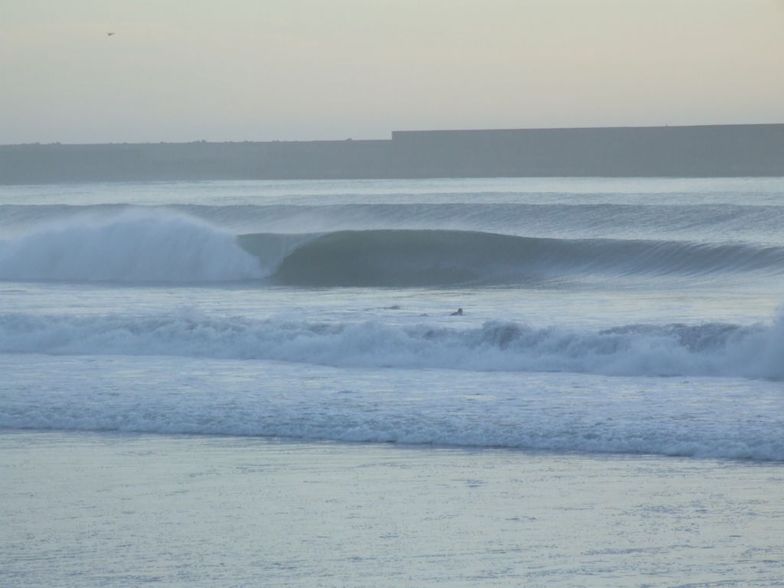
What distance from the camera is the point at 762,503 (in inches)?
257

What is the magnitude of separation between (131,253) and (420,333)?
11991 mm

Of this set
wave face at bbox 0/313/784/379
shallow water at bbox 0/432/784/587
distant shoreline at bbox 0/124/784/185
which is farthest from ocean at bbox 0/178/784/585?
distant shoreline at bbox 0/124/784/185

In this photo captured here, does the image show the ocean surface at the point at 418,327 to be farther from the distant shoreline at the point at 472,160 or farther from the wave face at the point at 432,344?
the distant shoreline at the point at 472,160

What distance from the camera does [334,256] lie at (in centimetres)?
2303

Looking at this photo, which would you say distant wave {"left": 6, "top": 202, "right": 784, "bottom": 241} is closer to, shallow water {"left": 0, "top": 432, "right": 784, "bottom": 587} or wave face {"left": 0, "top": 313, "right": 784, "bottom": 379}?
wave face {"left": 0, "top": 313, "right": 784, "bottom": 379}

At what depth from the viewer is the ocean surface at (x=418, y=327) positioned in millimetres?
8781

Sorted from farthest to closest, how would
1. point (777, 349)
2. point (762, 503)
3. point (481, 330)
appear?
point (481, 330)
point (777, 349)
point (762, 503)

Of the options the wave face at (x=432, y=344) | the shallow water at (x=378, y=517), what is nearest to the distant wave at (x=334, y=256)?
the wave face at (x=432, y=344)

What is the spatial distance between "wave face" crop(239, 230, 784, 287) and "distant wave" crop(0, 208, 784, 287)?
0.02 meters

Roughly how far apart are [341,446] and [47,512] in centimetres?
211

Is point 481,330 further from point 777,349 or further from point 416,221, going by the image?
point 416,221

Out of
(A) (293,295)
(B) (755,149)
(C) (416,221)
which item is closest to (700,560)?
(A) (293,295)

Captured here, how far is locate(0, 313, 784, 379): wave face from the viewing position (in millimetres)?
11141

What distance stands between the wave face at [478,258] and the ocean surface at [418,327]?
6 cm
